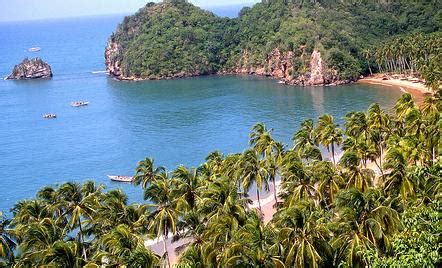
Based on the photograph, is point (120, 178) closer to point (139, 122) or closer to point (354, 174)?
point (139, 122)

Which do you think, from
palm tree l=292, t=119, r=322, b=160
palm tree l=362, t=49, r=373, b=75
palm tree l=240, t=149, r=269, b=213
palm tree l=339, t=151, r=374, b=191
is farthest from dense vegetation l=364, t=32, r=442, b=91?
palm tree l=240, t=149, r=269, b=213

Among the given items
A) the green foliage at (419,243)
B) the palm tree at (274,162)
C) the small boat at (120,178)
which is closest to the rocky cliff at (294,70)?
the small boat at (120,178)

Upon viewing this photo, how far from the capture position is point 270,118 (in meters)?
122

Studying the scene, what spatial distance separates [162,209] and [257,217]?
996 centimetres

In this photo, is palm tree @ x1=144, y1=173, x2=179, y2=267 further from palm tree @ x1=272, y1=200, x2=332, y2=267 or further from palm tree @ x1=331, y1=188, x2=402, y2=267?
palm tree @ x1=331, y1=188, x2=402, y2=267

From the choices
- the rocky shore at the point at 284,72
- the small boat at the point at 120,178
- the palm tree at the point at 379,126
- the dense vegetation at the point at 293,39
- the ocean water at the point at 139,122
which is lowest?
the small boat at the point at 120,178

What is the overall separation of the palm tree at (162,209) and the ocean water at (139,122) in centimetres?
3442

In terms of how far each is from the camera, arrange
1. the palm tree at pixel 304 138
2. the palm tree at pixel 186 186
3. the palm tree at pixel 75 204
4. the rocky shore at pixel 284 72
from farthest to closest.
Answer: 1. the rocky shore at pixel 284 72
2. the palm tree at pixel 304 138
3. the palm tree at pixel 186 186
4. the palm tree at pixel 75 204

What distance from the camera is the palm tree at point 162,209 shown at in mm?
44750

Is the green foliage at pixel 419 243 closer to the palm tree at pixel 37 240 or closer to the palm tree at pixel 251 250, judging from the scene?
the palm tree at pixel 251 250

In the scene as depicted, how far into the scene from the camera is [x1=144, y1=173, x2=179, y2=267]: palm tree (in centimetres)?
4475

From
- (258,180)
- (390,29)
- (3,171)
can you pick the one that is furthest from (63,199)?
(390,29)

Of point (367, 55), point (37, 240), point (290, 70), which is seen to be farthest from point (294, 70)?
point (37, 240)

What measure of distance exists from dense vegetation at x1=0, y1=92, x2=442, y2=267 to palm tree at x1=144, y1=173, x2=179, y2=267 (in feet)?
0.32
